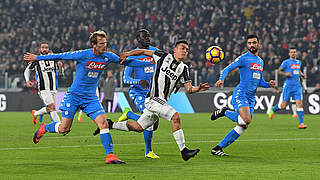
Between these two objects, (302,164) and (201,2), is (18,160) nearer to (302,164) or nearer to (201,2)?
(302,164)

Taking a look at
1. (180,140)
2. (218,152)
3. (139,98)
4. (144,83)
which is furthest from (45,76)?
(180,140)

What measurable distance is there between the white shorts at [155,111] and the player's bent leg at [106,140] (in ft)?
1.79

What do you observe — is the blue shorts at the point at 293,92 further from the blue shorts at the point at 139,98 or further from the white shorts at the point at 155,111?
the white shorts at the point at 155,111

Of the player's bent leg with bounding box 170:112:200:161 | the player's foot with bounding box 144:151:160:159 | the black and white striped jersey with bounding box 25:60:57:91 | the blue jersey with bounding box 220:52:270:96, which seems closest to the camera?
the player's bent leg with bounding box 170:112:200:161

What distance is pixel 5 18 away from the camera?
38938 millimetres

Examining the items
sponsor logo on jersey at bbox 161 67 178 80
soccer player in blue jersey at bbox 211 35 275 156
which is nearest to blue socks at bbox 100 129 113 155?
sponsor logo on jersey at bbox 161 67 178 80

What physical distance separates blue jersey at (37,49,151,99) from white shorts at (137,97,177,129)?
2.44 ft

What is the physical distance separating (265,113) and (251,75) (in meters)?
15.6

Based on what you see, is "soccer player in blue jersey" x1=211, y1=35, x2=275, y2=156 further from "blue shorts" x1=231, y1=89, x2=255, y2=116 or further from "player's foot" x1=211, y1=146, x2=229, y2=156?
"player's foot" x1=211, y1=146, x2=229, y2=156

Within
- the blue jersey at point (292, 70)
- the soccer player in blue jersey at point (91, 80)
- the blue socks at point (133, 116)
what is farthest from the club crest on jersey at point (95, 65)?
the blue jersey at point (292, 70)

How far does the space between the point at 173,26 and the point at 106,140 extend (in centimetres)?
2444

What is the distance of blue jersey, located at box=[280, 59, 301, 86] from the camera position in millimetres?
19344

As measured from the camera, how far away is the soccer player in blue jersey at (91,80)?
30.2ft

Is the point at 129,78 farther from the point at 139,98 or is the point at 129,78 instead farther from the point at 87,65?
the point at 87,65
